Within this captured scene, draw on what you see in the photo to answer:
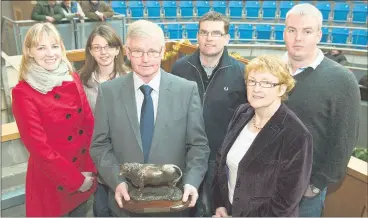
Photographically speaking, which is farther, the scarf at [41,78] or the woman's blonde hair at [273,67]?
the scarf at [41,78]

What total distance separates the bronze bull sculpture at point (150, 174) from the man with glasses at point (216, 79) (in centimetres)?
72

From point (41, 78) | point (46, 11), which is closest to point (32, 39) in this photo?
point (41, 78)

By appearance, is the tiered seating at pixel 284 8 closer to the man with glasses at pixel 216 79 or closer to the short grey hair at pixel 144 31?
the man with glasses at pixel 216 79

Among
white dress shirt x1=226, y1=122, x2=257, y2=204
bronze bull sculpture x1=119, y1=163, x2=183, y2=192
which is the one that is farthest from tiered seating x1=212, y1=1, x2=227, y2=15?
bronze bull sculpture x1=119, y1=163, x2=183, y2=192

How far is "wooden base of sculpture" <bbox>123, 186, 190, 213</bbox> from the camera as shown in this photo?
1592mm

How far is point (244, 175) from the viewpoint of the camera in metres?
1.71

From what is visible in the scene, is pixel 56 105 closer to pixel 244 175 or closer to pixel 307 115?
pixel 244 175

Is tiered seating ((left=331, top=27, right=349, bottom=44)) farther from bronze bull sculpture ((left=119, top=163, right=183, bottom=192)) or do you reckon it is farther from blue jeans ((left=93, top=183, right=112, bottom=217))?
bronze bull sculpture ((left=119, top=163, right=183, bottom=192))

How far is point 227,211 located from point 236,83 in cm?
88

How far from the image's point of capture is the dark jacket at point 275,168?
63.0 inches

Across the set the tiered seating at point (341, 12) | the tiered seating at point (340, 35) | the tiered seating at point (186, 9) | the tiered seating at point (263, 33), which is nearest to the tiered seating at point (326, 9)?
the tiered seating at point (341, 12)

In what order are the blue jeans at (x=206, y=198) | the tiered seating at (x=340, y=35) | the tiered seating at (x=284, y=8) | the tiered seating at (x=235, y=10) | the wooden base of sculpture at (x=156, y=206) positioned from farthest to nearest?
the tiered seating at (x=235, y=10)
the tiered seating at (x=284, y=8)
the tiered seating at (x=340, y=35)
the blue jeans at (x=206, y=198)
the wooden base of sculpture at (x=156, y=206)

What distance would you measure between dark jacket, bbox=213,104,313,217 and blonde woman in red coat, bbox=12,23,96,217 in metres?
0.96

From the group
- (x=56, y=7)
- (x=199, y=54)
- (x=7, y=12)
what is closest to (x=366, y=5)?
(x=56, y=7)
